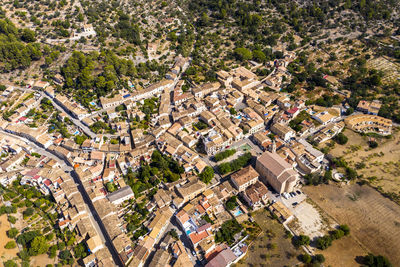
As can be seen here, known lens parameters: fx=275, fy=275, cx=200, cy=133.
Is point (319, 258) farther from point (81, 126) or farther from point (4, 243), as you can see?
point (81, 126)

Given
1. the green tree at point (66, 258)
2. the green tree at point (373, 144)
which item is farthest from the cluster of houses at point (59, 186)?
the green tree at point (373, 144)

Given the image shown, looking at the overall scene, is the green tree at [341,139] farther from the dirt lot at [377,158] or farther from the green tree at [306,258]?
the green tree at [306,258]

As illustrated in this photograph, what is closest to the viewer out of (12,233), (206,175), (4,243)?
(4,243)

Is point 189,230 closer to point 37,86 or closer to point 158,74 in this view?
point 158,74

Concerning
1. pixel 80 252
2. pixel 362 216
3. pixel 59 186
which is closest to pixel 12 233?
pixel 59 186

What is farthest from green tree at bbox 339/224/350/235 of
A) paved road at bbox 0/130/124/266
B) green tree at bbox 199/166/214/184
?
paved road at bbox 0/130/124/266

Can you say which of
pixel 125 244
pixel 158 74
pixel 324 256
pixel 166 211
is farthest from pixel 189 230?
pixel 158 74
